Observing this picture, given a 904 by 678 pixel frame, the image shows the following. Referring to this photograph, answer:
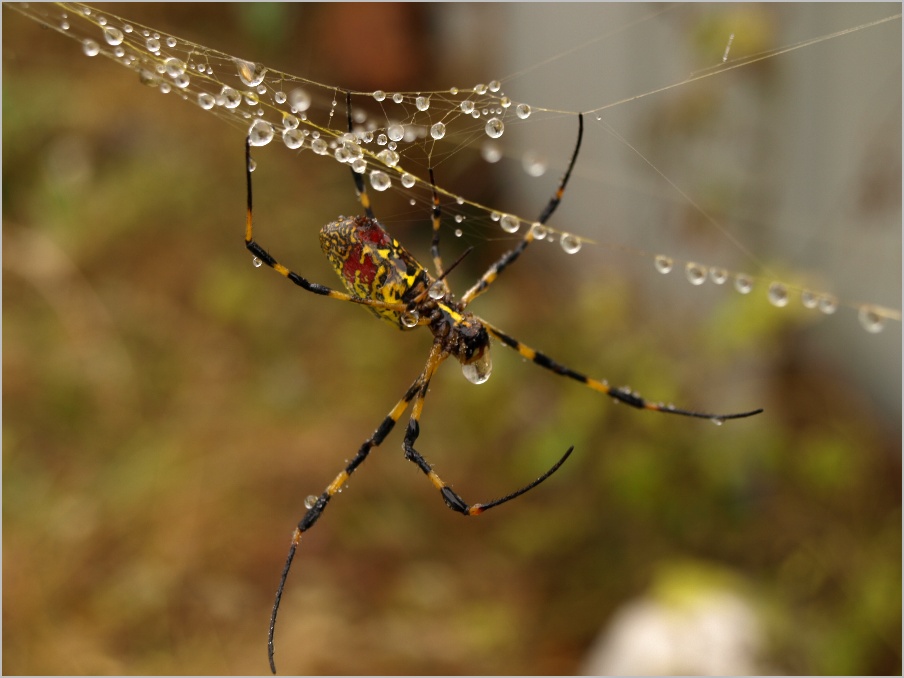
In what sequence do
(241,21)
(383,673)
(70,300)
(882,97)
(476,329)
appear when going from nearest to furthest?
(476,329)
(882,97)
(383,673)
(70,300)
(241,21)

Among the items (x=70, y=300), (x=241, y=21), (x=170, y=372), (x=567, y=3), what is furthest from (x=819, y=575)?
(x=241, y=21)

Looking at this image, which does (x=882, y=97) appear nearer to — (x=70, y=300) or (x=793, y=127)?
(x=793, y=127)

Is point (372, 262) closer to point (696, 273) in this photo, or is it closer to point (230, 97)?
point (230, 97)

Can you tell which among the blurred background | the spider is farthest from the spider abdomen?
the blurred background

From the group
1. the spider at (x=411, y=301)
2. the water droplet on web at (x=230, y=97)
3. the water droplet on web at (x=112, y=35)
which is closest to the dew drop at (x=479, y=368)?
the spider at (x=411, y=301)

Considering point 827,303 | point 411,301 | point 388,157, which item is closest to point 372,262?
point 411,301

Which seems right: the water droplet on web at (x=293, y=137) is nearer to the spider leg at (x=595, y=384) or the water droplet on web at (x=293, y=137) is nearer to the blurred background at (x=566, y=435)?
the spider leg at (x=595, y=384)

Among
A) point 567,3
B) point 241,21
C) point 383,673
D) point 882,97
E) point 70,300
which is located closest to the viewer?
point 882,97
